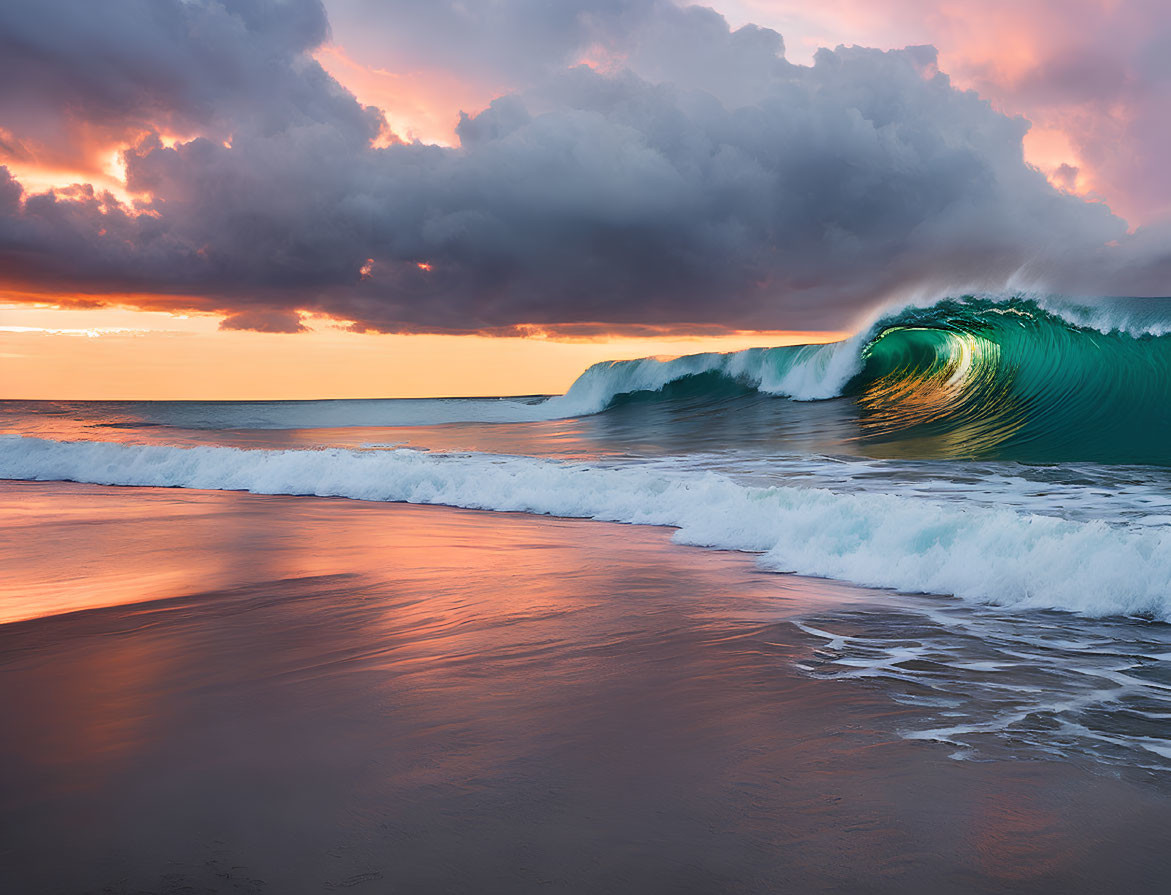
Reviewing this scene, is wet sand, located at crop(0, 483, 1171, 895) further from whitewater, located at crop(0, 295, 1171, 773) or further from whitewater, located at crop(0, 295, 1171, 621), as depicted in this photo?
whitewater, located at crop(0, 295, 1171, 621)

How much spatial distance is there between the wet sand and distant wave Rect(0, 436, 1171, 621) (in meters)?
0.86

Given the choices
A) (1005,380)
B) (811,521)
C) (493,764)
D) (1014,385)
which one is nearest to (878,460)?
(811,521)

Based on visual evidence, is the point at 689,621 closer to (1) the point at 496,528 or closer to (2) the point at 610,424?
(1) the point at 496,528

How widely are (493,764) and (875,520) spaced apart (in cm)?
Answer: 424

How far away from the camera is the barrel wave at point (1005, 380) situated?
1220 centimetres

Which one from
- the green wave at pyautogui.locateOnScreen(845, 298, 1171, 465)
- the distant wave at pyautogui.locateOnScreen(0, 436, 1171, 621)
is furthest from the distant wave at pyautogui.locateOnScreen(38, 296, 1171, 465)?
the distant wave at pyautogui.locateOnScreen(0, 436, 1171, 621)

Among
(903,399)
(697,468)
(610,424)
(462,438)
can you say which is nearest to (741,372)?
(610,424)

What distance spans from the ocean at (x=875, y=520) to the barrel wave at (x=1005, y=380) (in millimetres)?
66

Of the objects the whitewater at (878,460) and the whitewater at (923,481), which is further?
the whitewater at (878,460)

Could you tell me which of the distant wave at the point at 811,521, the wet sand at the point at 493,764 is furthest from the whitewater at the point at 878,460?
the wet sand at the point at 493,764

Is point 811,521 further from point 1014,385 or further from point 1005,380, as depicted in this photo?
point 1005,380

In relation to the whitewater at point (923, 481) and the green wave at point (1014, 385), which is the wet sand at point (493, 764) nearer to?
the whitewater at point (923, 481)

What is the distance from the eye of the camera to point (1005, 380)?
647 inches

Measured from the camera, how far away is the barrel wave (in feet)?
40.0
